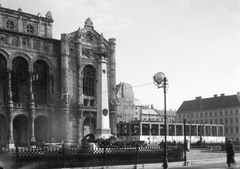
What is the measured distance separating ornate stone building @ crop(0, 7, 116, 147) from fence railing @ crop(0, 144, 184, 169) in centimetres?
3211

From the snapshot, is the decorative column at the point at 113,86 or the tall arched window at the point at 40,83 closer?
the tall arched window at the point at 40,83

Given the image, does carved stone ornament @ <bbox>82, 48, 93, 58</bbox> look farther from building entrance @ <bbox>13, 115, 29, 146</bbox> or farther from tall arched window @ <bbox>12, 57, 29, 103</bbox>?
building entrance @ <bbox>13, 115, 29, 146</bbox>

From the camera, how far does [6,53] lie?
53.3 metres

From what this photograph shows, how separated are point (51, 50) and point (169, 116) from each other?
97.7 m

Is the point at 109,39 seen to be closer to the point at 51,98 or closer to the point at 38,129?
the point at 51,98

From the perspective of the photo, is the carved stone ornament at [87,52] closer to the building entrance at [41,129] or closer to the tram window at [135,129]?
the building entrance at [41,129]

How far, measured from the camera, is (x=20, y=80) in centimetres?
5634

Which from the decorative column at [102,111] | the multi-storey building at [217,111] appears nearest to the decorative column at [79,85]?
the decorative column at [102,111]

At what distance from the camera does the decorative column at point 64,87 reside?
187 ft

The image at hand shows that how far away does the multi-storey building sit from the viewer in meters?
112

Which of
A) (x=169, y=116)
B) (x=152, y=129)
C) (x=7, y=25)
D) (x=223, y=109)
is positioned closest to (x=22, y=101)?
(x=7, y=25)

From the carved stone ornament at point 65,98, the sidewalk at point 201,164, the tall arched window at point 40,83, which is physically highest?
the tall arched window at point 40,83

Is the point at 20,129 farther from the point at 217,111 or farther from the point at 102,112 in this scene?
the point at 217,111

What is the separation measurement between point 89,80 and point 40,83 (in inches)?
323
